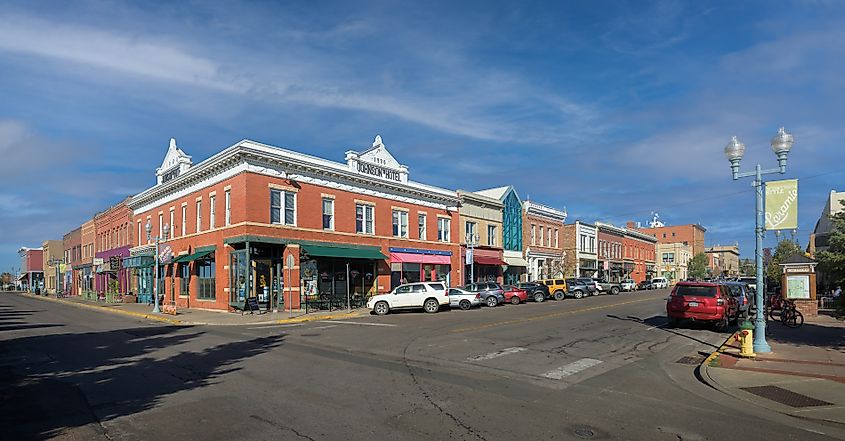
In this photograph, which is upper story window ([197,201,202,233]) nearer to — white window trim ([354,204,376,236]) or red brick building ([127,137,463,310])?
red brick building ([127,137,463,310])

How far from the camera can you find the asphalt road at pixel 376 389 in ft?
23.6

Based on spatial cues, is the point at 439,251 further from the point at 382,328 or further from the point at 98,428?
the point at 98,428

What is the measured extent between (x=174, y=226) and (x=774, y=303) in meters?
35.4

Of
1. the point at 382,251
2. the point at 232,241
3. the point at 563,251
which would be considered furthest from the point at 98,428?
the point at 563,251

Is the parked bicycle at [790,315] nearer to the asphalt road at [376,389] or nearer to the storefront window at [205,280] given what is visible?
the asphalt road at [376,389]

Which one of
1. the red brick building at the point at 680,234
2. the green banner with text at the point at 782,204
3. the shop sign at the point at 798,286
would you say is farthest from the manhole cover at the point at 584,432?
the red brick building at the point at 680,234

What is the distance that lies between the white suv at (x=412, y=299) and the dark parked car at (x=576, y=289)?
67.3 feet

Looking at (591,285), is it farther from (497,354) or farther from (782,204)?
(497,354)

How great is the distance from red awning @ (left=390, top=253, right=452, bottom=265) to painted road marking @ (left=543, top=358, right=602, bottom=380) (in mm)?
25576

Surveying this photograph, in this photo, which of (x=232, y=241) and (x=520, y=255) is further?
(x=520, y=255)

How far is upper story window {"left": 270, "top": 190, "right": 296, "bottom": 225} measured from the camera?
30766mm

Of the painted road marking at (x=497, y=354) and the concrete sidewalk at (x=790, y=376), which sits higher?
the concrete sidewalk at (x=790, y=376)

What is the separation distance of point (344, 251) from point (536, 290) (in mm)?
15376

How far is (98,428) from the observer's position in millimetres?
7305
